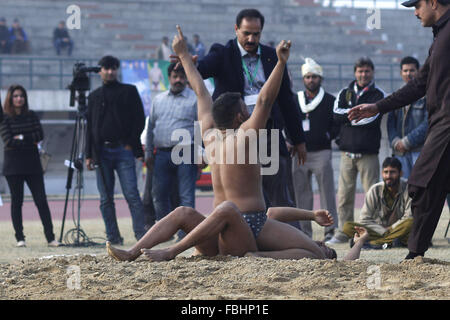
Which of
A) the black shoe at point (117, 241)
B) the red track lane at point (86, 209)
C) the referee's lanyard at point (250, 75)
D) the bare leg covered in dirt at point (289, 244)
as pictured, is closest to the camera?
the bare leg covered in dirt at point (289, 244)

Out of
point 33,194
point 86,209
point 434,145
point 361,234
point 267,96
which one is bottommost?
point 86,209

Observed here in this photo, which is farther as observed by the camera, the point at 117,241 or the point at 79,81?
the point at 79,81

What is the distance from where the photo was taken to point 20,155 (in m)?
10.4

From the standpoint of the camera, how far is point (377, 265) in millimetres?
6258

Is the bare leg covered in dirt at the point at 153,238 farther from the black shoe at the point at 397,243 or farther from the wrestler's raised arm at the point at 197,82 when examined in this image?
the black shoe at the point at 397,243

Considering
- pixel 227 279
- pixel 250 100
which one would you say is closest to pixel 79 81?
pixel 250 100

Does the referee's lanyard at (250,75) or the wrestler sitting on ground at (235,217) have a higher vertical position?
the referee's lanyard at (250,75)

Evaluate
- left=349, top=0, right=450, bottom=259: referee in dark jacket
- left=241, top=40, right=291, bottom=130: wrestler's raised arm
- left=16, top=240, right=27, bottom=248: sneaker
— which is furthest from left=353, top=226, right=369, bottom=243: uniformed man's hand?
left=16, top=240, right=27, bottom=248: sneaker

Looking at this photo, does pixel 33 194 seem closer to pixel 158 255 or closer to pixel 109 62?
pixel 109 62

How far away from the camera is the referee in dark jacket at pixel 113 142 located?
10.5 m

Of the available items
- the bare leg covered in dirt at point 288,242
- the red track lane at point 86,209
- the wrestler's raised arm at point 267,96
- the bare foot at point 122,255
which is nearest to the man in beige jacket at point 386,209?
the bare leg covered in dirt at point 288,242

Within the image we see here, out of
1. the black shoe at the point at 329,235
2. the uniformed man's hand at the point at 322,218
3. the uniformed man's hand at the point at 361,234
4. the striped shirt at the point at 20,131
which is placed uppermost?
the striped shirt at the point at 20,131

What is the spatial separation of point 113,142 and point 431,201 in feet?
16.8
